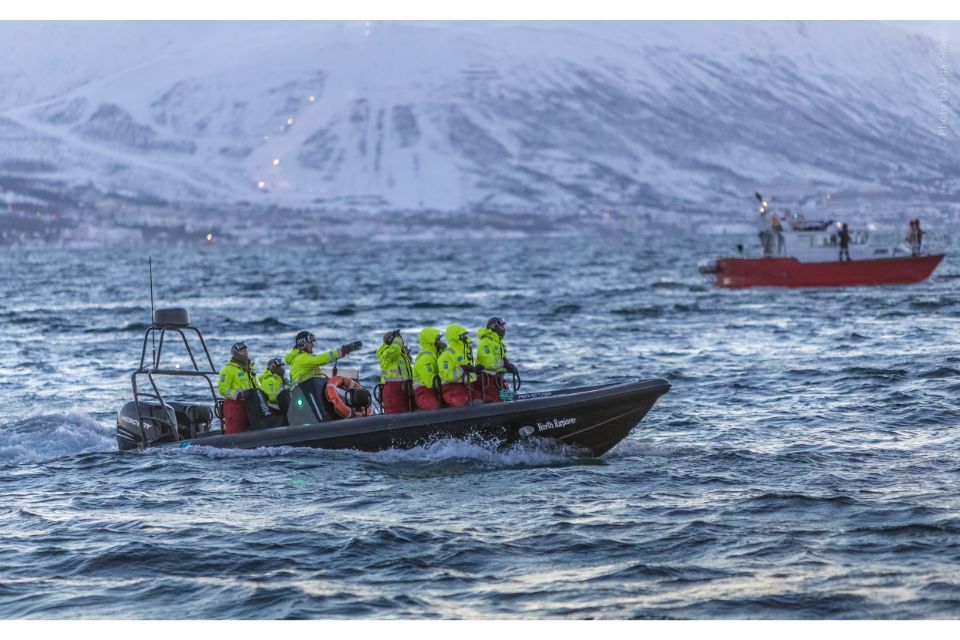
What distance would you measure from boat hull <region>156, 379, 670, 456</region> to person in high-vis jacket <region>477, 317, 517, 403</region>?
420mm

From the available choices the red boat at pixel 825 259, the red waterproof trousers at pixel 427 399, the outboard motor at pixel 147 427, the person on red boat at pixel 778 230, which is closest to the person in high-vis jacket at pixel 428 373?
the red waterproof trousers at pixel 427 399

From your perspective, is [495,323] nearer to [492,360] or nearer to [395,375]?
[492,360]

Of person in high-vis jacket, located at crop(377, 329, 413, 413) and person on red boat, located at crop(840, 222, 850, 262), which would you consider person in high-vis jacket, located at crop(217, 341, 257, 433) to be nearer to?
person in high-vis jacket, located at crop(377, 329, 413, 413)

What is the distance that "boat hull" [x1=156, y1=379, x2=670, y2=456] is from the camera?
1828cm

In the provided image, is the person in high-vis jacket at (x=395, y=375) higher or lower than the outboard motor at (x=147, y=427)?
higher

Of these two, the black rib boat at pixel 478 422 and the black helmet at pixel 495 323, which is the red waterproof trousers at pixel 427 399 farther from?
the black helmet at pixel 495 323

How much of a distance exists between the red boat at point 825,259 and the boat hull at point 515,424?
3995 cm

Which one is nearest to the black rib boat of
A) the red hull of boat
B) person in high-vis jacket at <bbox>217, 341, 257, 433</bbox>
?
person in high-vis jacket at <bbox>217, 341, 257, 433</bbox>

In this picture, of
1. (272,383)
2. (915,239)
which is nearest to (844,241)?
(915,239)

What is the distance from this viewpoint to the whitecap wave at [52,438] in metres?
20.6

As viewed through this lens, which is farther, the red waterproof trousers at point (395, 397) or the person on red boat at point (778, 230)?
the person on red boat at point (778, 230)

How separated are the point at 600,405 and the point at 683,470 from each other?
142cm

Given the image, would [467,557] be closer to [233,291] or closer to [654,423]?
[654,423]

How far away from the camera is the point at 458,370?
18469 millimetres
